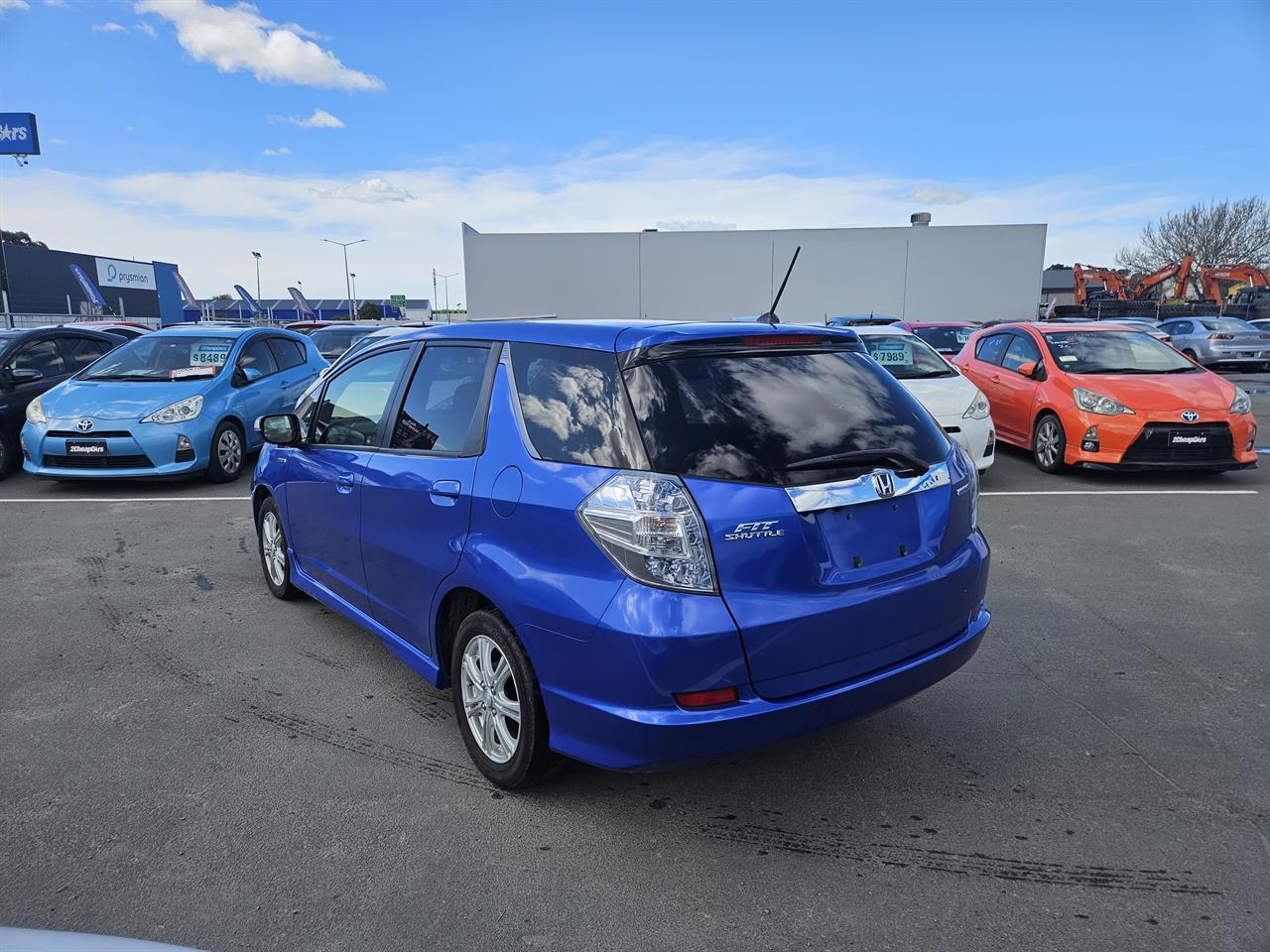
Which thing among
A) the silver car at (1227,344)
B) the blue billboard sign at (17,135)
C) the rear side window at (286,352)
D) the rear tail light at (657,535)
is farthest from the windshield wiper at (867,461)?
the blue billboard sign at (17,135)

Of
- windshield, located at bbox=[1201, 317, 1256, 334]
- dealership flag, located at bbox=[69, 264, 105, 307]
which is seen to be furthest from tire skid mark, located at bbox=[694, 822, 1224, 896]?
dealership flag, located at bbox=[69, 264, 105, 307]

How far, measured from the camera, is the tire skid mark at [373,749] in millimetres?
3221

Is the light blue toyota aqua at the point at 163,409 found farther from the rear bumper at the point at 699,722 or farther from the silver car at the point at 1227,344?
the silver car at the point at 1227,344

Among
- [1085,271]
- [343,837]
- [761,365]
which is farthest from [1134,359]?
[1085,271]

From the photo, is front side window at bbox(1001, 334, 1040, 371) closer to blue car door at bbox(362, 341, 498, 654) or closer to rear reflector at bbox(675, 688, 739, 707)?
blue car door at bbox(362, 341, 498, 654)

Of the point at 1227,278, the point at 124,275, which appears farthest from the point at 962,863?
the point at 124,275

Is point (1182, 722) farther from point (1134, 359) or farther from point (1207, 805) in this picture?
point (1134, 359)

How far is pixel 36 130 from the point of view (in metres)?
25.7

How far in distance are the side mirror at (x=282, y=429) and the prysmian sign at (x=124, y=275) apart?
219 feet

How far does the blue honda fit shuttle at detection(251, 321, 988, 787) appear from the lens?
248 cm

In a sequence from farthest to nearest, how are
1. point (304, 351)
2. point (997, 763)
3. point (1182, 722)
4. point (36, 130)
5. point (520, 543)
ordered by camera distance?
point (36, 130)
point (304, 351)
point (1182, 722)
point (997, 763)
point (520, 543)

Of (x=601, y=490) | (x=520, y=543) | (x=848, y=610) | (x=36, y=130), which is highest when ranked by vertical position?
(x=36, y=130)

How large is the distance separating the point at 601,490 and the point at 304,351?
9.64 m

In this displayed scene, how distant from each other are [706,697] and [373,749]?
1.65 m
